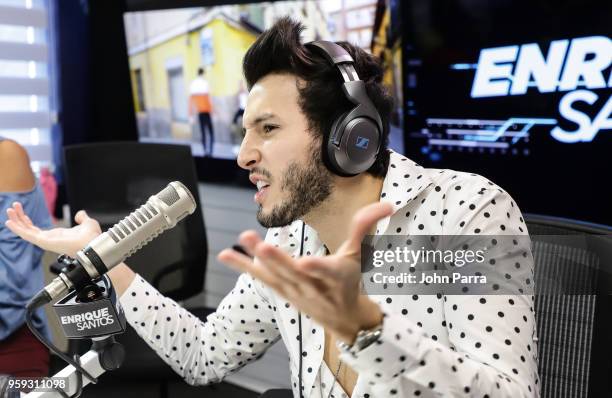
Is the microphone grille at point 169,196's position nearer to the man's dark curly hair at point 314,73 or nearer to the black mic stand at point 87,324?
the black mic stand at point 87,324

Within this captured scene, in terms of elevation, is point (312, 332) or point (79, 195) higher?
point (79, 195)

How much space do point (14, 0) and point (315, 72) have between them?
8.19 feet

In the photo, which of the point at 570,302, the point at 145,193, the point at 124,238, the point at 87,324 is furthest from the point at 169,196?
the point at 145,193

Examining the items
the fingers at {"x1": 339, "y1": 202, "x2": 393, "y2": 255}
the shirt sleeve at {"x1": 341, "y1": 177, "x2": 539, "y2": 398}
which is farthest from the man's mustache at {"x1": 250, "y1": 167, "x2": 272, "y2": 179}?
the fingers at {"x1": 339, "y1": 202, "x2": 393, "y2": 255}

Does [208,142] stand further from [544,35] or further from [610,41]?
[610,41]

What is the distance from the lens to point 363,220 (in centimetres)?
65

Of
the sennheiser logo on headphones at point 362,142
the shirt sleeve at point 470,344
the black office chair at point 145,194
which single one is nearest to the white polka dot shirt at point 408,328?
the shirt sleeve at point 470,344

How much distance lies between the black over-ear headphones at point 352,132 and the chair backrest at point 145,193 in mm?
1321

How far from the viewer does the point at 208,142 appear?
3186 mm

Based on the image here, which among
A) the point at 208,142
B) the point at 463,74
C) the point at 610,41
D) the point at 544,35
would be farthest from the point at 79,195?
the point at 610,41

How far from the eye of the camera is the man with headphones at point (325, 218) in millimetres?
919

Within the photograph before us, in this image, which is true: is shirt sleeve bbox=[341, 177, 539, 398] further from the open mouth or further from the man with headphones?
the open mouth

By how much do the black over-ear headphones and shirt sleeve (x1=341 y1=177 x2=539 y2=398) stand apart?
0.56 ft

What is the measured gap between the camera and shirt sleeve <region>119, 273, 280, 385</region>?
4.10ft
